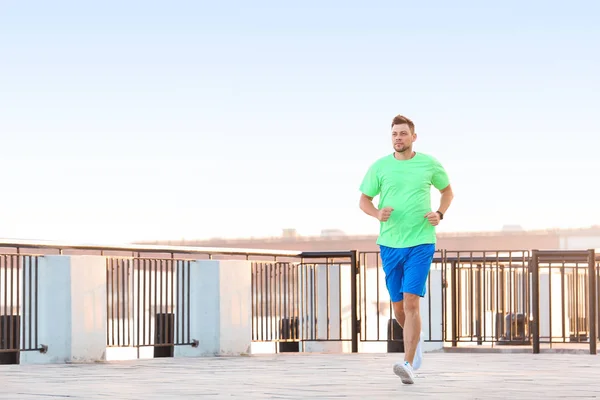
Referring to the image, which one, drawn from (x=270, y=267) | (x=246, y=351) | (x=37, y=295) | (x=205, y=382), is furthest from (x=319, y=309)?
(x=205, y=382)

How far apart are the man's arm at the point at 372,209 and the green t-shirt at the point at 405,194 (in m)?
0.07

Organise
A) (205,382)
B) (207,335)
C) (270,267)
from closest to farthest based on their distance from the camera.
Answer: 1. (205,382)
2. (207,335)
3. (270,267)

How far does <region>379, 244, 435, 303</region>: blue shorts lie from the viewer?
919 centimetres

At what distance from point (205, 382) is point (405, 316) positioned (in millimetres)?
1716

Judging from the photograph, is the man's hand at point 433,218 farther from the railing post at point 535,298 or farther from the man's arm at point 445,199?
the railing post at point 535,298

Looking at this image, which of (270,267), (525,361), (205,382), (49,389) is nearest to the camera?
(49,389)

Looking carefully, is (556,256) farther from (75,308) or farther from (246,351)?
(75,308)

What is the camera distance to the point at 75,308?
534 inches

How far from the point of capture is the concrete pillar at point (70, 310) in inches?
531

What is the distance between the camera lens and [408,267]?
9.23 meters

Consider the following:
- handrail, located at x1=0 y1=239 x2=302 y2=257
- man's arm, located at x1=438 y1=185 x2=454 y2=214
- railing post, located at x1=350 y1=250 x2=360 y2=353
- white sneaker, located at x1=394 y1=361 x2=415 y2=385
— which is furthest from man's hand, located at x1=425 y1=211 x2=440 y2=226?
railing post, located at x1=350 y1=250 x2=360 y2=353

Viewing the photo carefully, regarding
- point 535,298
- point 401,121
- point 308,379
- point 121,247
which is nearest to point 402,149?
point 401,121

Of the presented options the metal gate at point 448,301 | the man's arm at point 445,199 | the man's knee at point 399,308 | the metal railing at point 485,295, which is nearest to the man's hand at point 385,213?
the man's arm at point 445,199

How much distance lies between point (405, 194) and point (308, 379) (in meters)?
1.82
